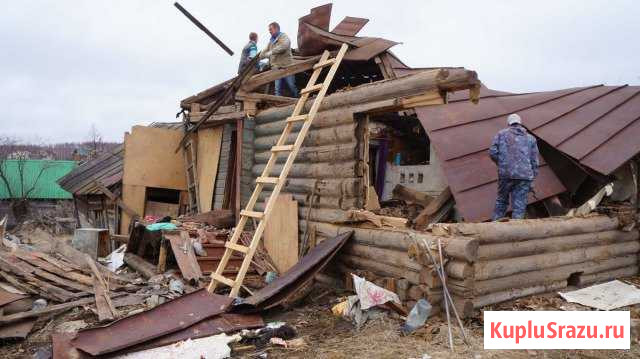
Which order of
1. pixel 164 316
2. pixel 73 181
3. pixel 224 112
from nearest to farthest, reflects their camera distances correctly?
pixel 164 316
pixel 224 112
pixel 73 181

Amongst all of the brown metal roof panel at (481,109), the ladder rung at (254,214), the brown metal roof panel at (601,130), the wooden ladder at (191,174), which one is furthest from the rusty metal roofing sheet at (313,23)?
the brown metal roof panel at (601,130)

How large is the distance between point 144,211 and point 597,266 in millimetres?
10687

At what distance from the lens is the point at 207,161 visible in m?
12.0

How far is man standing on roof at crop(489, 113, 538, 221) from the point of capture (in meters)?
6.82

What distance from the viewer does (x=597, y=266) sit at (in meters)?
7.42

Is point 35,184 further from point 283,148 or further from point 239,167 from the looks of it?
point 283,148

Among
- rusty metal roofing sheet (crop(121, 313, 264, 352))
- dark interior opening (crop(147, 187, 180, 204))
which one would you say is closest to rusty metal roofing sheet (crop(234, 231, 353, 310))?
rusty metal roofing sheet (crop(121, 313, 264, 352))

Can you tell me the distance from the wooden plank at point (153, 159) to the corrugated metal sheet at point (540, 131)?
7.44 meters

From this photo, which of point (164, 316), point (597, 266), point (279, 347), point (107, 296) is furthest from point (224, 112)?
point (597, 266)

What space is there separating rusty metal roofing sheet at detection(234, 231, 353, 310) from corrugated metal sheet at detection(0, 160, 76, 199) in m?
26.1

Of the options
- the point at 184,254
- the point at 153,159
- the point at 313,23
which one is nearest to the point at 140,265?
the point at 184,254

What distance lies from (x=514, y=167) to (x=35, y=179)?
1192 inches

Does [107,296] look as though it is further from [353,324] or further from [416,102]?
[416,102]

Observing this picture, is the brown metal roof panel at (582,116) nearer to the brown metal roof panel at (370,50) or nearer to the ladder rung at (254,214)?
the brown metal roof panel at (370,50)
